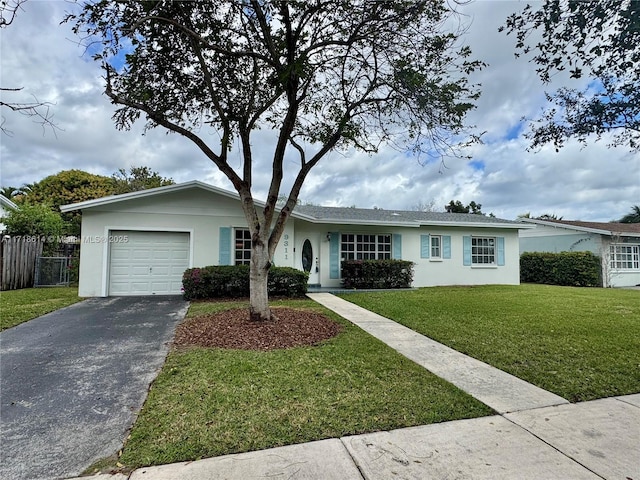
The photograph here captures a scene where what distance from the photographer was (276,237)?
7125mm

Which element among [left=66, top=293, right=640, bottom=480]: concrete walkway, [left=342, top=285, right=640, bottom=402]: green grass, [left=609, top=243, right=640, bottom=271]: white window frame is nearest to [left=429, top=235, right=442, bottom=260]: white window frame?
[left=342, top=285, right=640, bottom=402]: green grass

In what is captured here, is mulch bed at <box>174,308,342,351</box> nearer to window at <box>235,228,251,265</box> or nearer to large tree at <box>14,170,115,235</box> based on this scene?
window at <box>235,228,251,265</box>

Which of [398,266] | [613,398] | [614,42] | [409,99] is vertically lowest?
[613,398]

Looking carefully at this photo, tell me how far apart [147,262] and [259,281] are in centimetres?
678

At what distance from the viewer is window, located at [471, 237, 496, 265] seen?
16.1 meters

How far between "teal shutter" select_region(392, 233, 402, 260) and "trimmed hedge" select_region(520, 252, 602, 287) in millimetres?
9442

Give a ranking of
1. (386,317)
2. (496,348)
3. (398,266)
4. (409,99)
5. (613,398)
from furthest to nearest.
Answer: (398,266)
(386,317)
(409,99)
(496,348)
(613,398)

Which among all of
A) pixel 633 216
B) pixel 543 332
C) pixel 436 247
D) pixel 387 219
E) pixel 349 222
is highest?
pixel 633 216

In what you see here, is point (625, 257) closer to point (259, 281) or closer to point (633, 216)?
point (633, 216)

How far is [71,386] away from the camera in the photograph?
4.07m

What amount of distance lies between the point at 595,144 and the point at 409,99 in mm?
3307

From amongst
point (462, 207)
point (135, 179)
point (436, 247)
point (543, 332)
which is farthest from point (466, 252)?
point (462, 207)

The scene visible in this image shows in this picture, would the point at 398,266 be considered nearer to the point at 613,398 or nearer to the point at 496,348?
the point at 496,348

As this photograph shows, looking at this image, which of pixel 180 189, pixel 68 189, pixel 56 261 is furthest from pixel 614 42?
pixel 68 189
